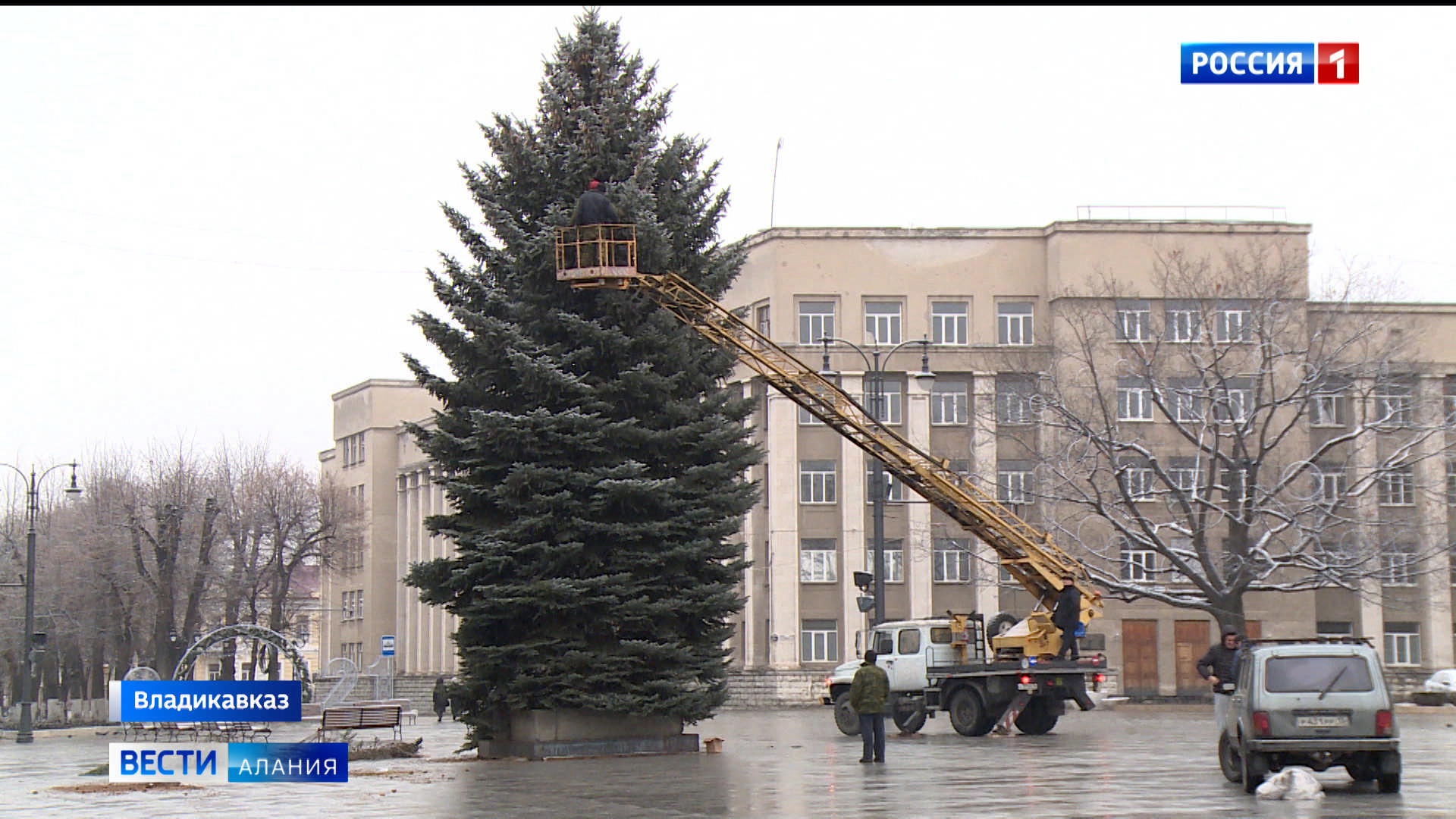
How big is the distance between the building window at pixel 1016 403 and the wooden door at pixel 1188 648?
1427 centimetres

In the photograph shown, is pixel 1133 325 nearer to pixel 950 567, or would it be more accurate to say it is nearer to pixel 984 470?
pixel 984 470

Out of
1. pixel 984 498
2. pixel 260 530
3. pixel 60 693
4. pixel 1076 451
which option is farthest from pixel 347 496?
pixel 984 498

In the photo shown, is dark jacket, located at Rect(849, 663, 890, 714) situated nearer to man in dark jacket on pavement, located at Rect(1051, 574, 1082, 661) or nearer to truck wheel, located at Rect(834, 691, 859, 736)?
man in dark jacket on pavement, located at Rect(1051, 574, 1082, 661)

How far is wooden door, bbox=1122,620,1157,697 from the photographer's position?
62.5 m

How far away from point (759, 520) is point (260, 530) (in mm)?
22465

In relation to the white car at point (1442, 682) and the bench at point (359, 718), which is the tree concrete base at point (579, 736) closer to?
the bench at point (359, 718)

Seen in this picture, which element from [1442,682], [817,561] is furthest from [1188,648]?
[817,561]

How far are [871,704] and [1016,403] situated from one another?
28.7 meters

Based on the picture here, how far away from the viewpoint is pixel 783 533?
64.4m

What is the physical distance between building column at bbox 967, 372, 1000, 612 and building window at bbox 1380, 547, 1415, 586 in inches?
503

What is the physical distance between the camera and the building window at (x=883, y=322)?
2566 inches

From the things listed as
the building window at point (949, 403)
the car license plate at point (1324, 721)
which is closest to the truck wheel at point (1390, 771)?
the car license plate at point (1324, 721)

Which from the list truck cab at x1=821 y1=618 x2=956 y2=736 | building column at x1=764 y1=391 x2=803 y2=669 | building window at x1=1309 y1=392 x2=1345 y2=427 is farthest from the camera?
building column at x1=764 y1=391 x2=803 y2=669

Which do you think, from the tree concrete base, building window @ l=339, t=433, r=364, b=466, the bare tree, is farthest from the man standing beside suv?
building window @ l=339, t=433, r=364, b=466
